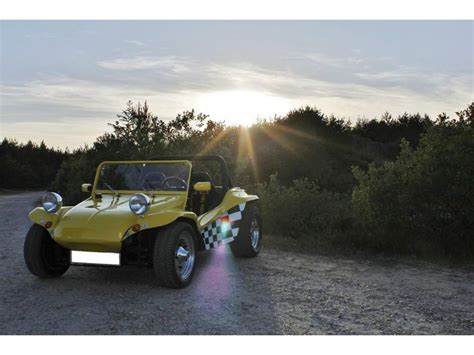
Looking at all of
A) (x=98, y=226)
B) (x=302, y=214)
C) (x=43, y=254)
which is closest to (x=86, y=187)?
(x=43, y=254)

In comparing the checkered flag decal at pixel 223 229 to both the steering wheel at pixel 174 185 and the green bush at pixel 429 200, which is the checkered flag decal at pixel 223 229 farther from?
the green bush at pixel 429 200

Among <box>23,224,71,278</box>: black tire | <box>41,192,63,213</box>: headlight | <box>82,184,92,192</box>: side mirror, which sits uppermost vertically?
<box>82,184,92,192</box>: side mirror

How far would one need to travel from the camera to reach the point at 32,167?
152ft

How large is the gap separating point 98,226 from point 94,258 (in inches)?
14.3

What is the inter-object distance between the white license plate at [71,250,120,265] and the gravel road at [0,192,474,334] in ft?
1.03

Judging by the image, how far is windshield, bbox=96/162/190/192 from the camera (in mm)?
6559

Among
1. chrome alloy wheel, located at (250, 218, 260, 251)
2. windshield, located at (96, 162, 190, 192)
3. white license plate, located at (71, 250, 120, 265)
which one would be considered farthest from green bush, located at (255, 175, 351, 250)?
white license plate, located at (71, 250, 120, 265)

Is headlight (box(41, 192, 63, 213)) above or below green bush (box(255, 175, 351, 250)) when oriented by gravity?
above

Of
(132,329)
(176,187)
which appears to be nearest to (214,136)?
(176,187)

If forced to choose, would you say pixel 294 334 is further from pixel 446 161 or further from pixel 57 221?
pixel 446 161

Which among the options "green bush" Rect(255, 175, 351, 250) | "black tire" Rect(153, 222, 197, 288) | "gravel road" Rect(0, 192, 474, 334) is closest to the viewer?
"gravel road" Rect(0, 192, 474, 334)

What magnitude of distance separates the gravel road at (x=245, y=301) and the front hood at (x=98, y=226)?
531 mm

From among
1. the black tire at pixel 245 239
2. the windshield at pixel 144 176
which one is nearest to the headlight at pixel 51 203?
the windshield at pixel 144 176

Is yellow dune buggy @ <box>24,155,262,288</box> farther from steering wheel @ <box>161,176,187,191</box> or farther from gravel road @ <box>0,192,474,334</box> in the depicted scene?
gravel road @ <box>0,192,474,334</box>
